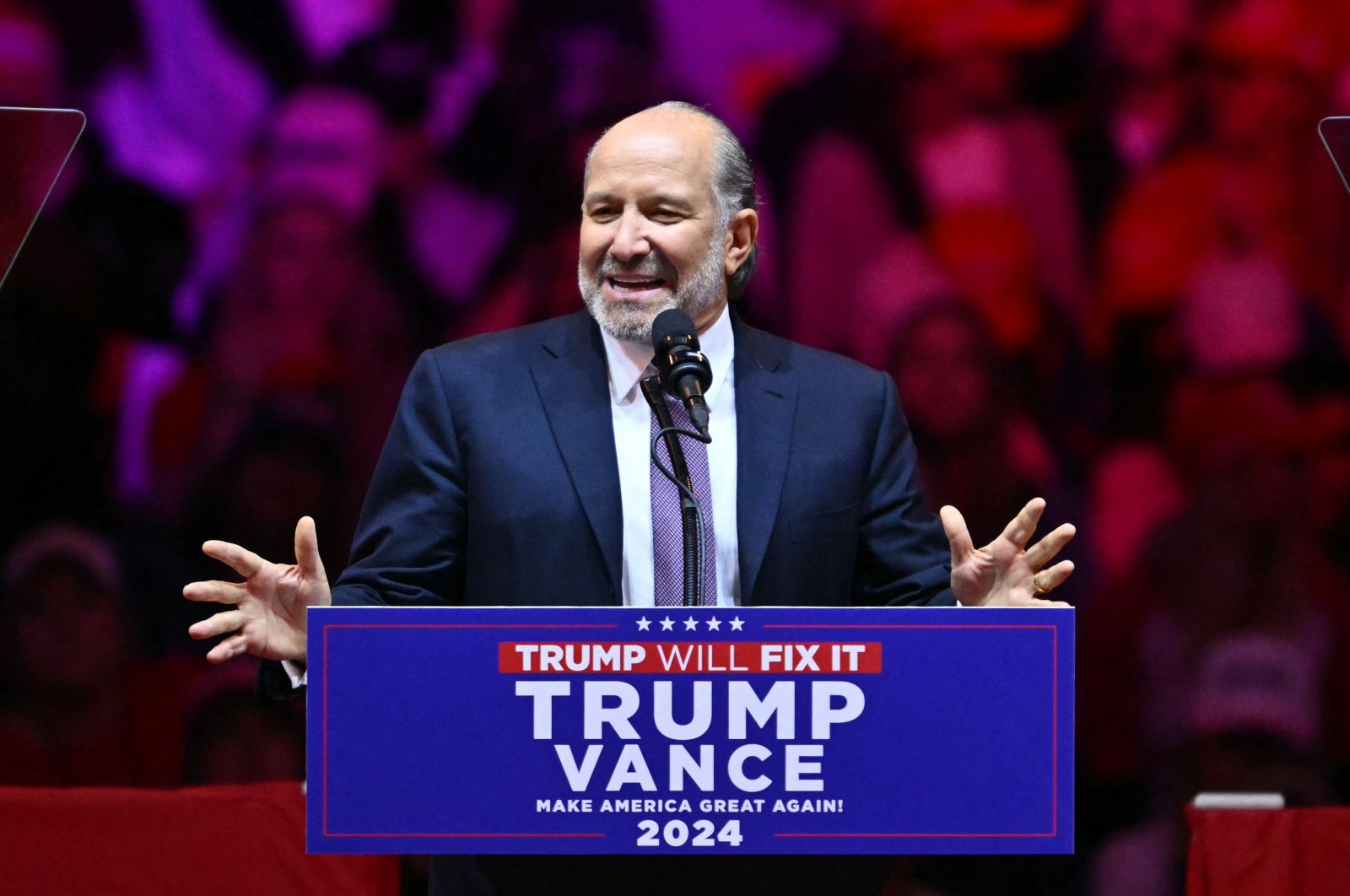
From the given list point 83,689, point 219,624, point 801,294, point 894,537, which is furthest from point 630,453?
point 83,689

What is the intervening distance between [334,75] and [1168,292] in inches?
74.4

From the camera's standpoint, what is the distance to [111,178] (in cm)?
330

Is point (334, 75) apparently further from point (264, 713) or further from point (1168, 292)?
point (1168, 292)

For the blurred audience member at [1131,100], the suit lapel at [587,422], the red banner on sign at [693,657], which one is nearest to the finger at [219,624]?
the red banner on sign at [693,657]

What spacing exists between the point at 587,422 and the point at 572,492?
107 mm

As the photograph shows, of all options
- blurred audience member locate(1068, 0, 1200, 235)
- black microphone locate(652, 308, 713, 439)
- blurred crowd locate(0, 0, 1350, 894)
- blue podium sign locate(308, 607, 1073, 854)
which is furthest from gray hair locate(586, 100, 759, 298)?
blurred audience member locate(1068, 0, 1200, 235)

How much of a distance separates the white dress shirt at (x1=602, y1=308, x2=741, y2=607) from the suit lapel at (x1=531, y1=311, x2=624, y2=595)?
0.02m

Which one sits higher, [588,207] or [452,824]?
[588,207]

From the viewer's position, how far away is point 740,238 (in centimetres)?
231

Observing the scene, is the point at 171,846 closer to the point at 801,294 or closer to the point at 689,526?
the point at 689,526

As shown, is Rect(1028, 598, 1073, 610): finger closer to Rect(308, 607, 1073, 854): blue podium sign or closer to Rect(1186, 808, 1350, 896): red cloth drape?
Rect(308, 607, 1073, 854): blue podium sign

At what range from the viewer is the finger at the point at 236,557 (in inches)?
62.7

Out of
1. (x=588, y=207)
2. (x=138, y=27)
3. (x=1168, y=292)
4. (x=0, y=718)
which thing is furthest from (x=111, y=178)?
(x=1168, y=292)

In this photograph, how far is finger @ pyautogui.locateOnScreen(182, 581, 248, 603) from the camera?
1.58 meters
